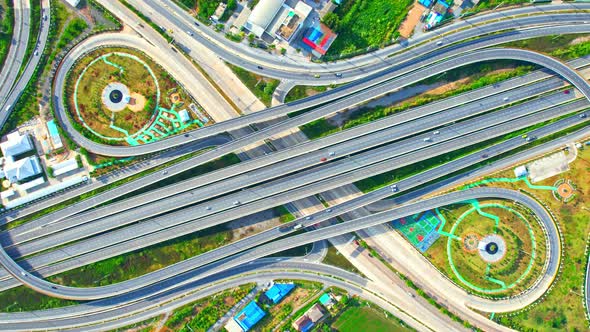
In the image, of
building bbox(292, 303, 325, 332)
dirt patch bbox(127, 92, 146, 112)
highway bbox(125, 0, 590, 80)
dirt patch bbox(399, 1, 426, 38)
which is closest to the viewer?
building bbox(292, 303, 325, 332)

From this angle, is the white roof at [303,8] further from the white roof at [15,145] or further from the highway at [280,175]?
the white roof at [15,145]

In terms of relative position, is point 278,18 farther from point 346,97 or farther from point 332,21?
point 346,97

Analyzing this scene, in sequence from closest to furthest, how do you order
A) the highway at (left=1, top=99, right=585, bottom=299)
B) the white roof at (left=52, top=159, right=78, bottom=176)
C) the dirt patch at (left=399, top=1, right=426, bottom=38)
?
the highway at (left=1, top=99, right=585, bottom=299) < the white roof at (left=52, top=159, right=78, bottom=176) < the dirt patch at (left=399, top=1, right=426, bottom=38)

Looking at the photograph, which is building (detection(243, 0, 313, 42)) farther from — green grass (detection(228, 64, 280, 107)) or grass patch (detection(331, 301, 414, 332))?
grass patch (detection(331, 301, 414, 332))

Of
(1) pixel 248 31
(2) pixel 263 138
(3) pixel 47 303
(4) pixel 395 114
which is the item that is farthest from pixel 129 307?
(4) pixel 395 114

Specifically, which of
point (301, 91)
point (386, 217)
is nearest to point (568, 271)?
point (386, 217)

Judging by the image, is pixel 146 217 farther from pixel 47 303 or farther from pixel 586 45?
pixel 586 45

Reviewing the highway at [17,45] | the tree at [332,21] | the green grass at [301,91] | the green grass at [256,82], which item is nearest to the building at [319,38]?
the tree at [332,21]

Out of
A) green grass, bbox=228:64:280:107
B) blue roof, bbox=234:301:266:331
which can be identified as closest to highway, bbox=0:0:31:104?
green grass, bbox=228:64:280:107
